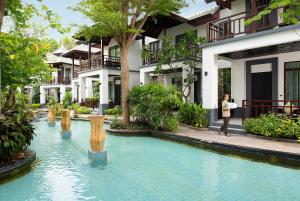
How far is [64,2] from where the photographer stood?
12.9m

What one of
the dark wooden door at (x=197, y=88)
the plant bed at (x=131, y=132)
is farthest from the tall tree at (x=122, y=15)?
the dark wooden door at (x=197, y=88)

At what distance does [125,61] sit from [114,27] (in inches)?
80.6

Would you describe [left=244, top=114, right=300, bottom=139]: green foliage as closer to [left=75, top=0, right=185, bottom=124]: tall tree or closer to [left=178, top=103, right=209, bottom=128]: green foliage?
[left=178, top=103, right=209, bottom=128]: green foliage

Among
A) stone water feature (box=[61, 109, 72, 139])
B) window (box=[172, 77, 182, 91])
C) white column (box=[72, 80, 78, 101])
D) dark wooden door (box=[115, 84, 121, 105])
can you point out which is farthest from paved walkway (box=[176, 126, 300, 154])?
white column (box=[72, 80, 78, 101])

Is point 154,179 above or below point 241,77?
below

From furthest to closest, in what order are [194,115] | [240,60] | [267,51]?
[240,60], [194,115], [267,51]

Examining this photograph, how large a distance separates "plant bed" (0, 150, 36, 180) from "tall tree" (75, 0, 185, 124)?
681 cm

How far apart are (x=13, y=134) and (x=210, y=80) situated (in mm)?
9126

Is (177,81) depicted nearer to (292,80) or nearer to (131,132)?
(131,132)

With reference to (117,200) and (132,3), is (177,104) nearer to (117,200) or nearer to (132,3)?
(132,3)

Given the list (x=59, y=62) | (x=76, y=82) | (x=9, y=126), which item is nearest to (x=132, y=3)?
(x=9, y=126)

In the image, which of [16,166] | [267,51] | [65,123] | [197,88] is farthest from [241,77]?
[16,166]

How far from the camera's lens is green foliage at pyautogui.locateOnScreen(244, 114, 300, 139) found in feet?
30.2

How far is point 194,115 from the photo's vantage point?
43.6 feet
